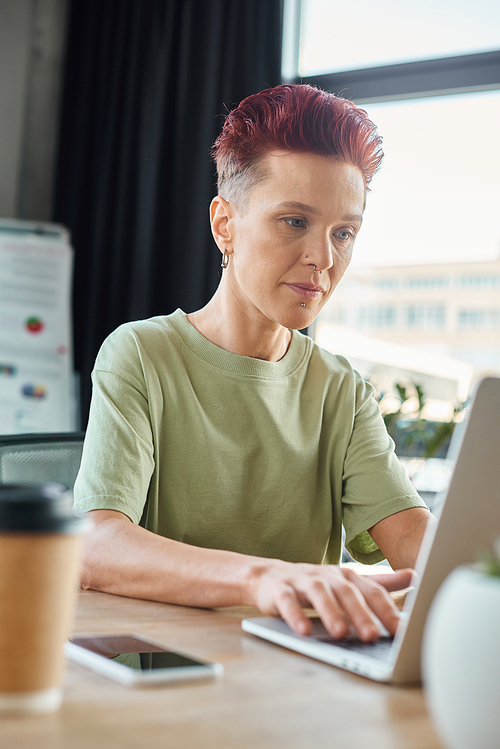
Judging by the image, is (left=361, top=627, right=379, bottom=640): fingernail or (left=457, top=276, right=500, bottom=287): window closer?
(left=361, top=627, right=379, bottom=640): fingernail

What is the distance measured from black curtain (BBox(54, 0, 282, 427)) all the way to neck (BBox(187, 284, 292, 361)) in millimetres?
1757

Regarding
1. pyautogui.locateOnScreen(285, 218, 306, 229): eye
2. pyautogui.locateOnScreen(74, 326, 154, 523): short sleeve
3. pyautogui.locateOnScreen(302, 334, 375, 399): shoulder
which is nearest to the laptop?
pyautogui.locateOnScreen(74, 326, 154, 523): short sleeve

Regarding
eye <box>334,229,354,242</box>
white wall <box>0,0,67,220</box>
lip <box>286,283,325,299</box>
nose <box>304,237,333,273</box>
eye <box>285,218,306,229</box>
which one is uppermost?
white wall <box>0,0,67,220</box>

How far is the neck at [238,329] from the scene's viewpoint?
4.62 ft

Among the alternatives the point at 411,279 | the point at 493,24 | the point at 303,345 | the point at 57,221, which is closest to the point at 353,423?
the point at 303,345

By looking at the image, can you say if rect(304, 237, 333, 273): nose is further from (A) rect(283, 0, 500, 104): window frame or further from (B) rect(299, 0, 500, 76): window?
(B) rect(299, 0, 500, 76): window

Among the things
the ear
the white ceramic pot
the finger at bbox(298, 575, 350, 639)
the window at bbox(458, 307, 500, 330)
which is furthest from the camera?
the window at bbox(458, 307, 500, 330)

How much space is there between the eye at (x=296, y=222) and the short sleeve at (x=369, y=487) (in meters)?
0.39

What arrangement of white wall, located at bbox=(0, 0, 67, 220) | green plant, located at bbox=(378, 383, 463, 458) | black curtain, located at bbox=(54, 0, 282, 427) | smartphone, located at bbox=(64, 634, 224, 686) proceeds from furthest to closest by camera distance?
1. white wall, located at bbox=(0, 0, 67, 220)
2. black curtain, located at bbox=(54, 0, 282, 427)
3. green plant, located at bbox=(378, 383, 463, 458)
4. smartphone, located at bbox=(64, 634, 224, 686)

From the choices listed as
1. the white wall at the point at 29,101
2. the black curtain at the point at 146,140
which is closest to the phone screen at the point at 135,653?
the black curtain at the point at 146,140

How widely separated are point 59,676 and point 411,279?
2.72 meters

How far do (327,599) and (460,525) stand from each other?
0.54 ft

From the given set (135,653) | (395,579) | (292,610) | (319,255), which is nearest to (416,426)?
(319,255)

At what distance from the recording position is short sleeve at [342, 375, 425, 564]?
1271 millimetres
